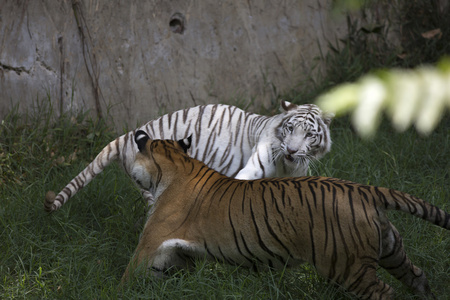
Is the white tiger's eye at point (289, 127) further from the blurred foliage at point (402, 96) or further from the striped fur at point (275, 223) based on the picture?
the blurred foliage at point (402, 96)

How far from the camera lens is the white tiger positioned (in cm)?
351

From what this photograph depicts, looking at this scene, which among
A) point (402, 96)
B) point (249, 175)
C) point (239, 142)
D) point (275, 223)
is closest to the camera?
point (402, 96)

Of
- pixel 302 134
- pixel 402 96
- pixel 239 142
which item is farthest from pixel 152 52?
pixel 402 96

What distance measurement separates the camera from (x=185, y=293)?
2.73 metres

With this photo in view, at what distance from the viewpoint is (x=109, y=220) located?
366 cm

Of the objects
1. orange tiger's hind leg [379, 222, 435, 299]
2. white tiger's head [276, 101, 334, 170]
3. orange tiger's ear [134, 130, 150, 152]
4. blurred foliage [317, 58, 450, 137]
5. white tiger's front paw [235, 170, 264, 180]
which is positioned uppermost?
blurred foliage [317, 58, 450, 137]

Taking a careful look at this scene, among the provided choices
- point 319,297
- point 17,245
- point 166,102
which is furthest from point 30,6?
point 319,297

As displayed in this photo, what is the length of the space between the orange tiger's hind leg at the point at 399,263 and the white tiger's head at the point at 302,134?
102 centimetres

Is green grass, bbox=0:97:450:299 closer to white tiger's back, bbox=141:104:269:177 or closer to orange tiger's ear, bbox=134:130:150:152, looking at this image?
white tiger's back, bbox=141:104:269:177

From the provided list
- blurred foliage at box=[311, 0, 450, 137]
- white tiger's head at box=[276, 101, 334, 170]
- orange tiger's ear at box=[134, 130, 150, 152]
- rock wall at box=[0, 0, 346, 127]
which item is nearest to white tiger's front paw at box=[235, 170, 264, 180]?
white tiger's head at box=[276, 101, 334, 170]

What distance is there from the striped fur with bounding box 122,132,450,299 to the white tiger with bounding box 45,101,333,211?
64 centimetres

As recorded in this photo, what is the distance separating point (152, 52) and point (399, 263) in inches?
124

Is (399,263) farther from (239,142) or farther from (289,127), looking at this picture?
(239,142)

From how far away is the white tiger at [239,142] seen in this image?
11.5ft
